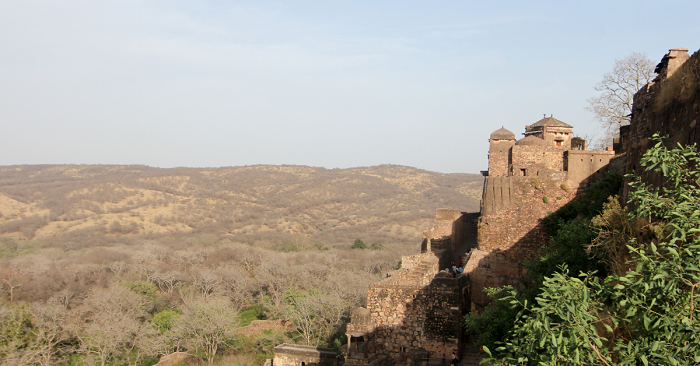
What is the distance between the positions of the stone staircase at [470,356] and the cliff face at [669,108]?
211 inches

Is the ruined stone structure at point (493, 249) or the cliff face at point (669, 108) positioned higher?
the cliff face at point (669, 108)

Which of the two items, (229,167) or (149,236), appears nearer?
(149,236)

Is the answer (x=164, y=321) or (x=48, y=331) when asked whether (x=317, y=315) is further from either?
(x=48, y=331)

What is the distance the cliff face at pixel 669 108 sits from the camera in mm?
8969

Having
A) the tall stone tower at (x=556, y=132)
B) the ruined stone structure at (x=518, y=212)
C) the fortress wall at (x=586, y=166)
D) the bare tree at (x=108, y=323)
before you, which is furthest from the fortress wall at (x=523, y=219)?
the bare tree at (x=108, y=323)

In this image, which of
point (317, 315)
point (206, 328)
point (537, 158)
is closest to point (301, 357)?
point (206, 328)

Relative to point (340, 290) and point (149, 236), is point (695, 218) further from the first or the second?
point (149, 236)

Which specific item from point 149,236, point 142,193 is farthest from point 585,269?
point 142,193

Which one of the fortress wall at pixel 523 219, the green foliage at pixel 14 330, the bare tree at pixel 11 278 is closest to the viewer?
the fortress wall at pixel 523 219

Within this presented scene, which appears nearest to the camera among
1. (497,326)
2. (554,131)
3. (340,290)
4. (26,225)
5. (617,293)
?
(617,293)

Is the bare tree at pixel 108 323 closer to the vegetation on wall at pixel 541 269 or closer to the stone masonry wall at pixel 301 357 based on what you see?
the stone masonry wall at pixel 301 357

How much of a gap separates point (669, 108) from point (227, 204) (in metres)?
71.4

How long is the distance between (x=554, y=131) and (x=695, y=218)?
16378mm

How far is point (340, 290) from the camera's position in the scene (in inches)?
1193
